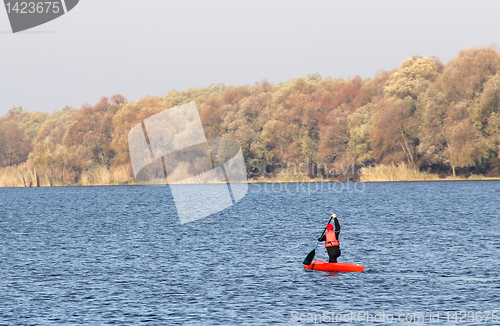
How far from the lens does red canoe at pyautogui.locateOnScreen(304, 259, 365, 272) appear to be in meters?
27.6

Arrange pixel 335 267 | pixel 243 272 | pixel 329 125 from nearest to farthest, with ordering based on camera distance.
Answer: pixel 335 267 < pixel 243 272 < pixel 329 125

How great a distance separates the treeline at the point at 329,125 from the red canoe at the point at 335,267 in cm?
6922

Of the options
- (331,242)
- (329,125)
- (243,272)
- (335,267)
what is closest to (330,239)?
(331,242)

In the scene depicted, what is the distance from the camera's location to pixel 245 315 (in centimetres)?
2048

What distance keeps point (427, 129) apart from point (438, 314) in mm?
79121

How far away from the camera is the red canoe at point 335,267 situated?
2756cm

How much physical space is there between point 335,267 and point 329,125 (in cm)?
8474

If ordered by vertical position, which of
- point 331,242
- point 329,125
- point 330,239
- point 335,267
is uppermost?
point 329,125

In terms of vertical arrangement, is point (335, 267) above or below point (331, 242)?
below

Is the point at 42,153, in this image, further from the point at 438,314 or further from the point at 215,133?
the point at 438,314

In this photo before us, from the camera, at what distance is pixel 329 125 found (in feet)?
364

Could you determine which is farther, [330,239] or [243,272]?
[243,272]

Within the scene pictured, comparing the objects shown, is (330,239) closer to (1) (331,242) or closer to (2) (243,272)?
(1) (331,242)

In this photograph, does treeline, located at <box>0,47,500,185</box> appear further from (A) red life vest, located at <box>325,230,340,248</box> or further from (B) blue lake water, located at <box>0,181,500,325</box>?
(A) red life vest, located at <box>325,230,340,248</box>
